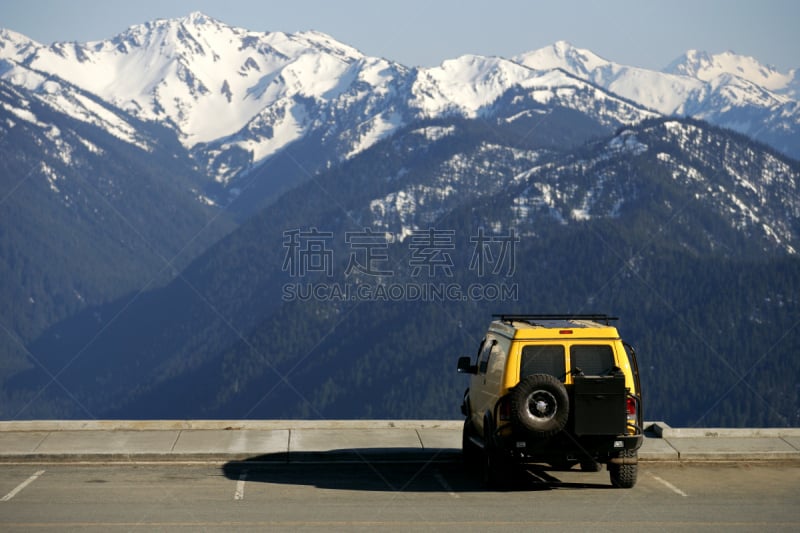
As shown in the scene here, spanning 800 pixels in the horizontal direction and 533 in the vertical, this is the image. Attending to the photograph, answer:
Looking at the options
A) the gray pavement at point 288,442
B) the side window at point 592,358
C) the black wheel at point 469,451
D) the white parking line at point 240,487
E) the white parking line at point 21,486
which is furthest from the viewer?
the gray pavement at point 288,442

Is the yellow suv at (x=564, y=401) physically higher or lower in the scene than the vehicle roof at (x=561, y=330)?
lower

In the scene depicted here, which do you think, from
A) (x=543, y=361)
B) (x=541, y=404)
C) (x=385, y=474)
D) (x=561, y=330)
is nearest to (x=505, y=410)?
(x=541, y=404)

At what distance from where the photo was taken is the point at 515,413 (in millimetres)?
18422

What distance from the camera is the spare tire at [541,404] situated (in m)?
18.3

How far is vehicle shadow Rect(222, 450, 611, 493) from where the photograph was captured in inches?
771

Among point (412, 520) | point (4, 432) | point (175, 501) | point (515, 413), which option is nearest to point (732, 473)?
point (515, 413)

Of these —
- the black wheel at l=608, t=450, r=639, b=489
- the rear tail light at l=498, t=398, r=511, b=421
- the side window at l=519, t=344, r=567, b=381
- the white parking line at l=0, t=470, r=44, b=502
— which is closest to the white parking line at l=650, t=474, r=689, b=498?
the black wheel at l=608, t=450, r=639, b=489

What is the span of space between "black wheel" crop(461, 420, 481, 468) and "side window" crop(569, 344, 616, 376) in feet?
9.03

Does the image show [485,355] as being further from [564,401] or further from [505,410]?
[564,401]

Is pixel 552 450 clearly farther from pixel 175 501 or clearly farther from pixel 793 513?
pixel 175 501

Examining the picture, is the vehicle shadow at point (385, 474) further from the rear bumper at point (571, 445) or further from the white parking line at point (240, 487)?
the rear bumper at point (571, 445)

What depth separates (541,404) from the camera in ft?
60.2

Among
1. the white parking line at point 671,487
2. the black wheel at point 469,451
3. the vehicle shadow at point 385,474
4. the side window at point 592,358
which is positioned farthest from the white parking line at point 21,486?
the white parking line at point 671,487

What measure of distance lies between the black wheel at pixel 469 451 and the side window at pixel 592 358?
2753 millimetres
